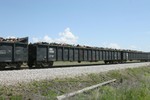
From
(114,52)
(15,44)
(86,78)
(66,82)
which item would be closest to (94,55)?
(114,52)

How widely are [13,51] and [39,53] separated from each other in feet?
16.0

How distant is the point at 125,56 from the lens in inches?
2292

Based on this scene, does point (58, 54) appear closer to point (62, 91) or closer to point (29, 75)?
point (29, 75)

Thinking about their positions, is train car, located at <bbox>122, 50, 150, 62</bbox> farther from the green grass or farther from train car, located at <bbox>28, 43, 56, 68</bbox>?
the green grass

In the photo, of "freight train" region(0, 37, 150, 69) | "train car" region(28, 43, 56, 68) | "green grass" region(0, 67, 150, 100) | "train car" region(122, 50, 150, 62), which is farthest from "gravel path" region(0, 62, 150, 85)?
"train car" region(122, 50, 150, 62)

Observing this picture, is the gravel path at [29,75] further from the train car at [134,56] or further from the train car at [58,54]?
the train car at [134,56]

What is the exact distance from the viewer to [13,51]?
82.5 ft

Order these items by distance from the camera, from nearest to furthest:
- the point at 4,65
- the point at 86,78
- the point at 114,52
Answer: the point at 86,78 → the point at 4,65 → the point at 114,52

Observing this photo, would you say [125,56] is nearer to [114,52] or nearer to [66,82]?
[114,52]

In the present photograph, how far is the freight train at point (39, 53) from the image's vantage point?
24.6 meters

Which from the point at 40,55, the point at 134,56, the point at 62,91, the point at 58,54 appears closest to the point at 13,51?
the point at 40,55

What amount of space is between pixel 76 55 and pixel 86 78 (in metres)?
18.0

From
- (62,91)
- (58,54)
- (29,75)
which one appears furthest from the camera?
(58,54)

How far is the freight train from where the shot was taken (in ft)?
80.7
